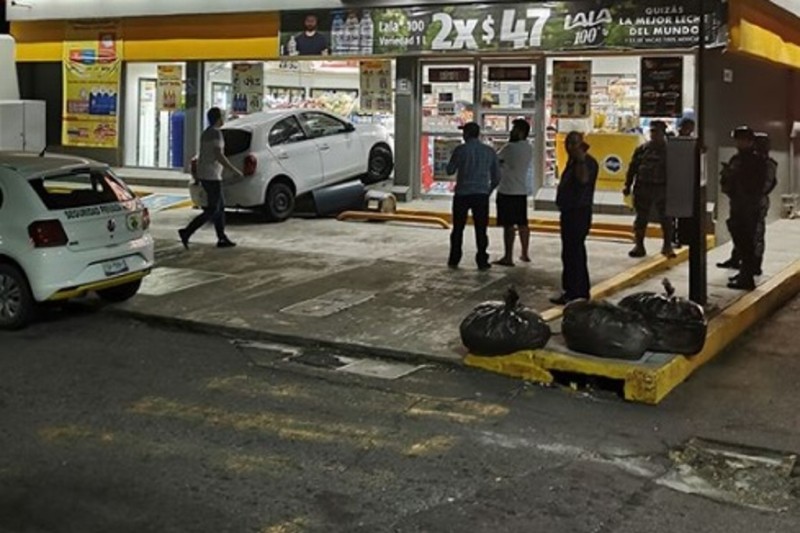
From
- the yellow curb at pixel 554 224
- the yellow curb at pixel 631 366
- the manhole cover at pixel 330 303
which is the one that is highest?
the yellow curb at pixel 554 224

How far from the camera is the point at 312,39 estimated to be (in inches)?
692

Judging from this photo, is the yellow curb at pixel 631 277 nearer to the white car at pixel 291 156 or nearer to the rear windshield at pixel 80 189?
the rear windshield at pixel 80 189

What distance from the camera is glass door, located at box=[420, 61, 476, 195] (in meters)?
17.1

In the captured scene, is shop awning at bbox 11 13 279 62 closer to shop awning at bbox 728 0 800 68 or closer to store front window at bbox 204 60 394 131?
store front window at bbox 204 60 394 131

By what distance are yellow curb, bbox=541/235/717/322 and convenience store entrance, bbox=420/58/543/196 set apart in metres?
A: 3.98

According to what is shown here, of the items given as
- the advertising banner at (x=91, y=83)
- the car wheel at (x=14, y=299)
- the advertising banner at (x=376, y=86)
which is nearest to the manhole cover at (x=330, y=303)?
the car wheel at (x=14, y=299)

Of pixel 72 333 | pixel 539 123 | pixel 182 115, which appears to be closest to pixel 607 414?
pixel 72 333

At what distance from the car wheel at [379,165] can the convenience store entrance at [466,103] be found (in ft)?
1.89

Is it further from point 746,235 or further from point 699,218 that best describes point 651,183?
point 699,218

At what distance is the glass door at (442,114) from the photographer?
17.1 meters

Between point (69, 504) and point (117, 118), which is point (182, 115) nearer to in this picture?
point (117, 118)

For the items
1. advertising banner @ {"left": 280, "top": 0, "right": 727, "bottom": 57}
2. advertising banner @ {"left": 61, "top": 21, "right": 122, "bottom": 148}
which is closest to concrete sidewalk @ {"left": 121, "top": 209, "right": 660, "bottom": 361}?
A: advertising banner @ {"left": 280, "top": 0, "right": 727, "bottom": 57}

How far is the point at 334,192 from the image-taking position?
1677cm

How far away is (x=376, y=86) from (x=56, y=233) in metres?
9.42
